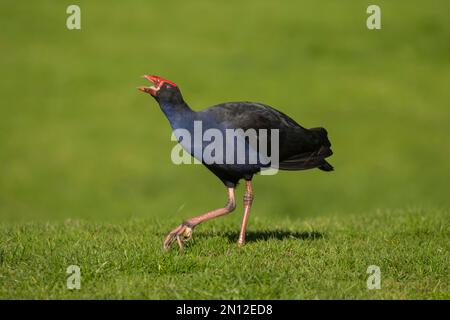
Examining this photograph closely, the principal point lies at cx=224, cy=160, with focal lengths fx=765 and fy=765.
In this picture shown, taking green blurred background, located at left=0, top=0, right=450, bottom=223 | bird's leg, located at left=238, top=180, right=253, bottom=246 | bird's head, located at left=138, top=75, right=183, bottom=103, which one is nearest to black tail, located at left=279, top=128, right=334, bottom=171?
bird's leg, located at left=238, top=180, right=253, bottom=246

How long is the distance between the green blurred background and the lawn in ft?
0.22

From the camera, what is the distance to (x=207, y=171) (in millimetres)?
21922

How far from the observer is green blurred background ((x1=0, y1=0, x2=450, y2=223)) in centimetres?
2005

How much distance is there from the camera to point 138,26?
28.9 metres

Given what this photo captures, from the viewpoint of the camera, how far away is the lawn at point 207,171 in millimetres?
7148

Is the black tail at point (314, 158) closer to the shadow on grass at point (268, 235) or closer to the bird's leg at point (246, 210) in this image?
the bird's leg at point (246, 210)

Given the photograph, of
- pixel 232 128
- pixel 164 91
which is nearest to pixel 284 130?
pixel 232 128

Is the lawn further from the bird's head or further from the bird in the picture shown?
the bird's head

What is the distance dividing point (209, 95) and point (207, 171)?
316 centimetres

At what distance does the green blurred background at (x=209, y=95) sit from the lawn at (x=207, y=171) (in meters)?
0.07

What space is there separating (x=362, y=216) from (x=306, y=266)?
Answer: 11.8 ft

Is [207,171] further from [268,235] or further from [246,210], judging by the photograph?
[246,210]

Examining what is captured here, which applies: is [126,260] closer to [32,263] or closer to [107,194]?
[32,263]
